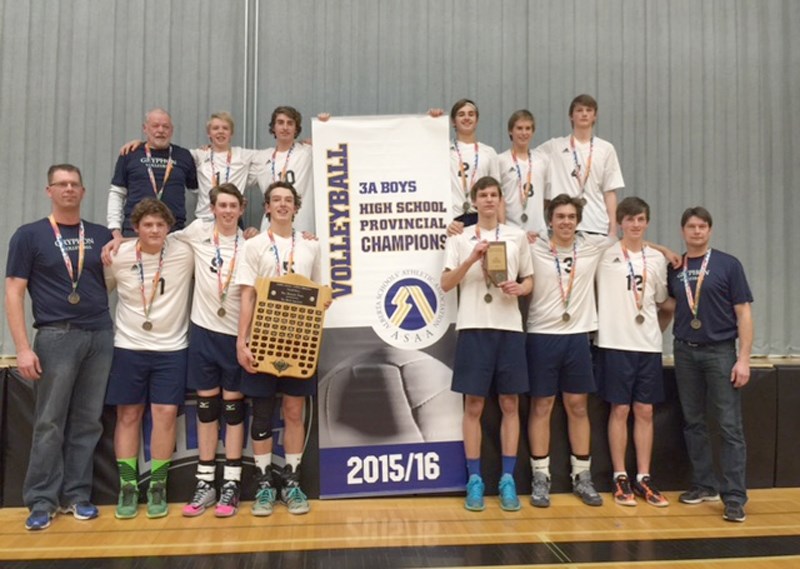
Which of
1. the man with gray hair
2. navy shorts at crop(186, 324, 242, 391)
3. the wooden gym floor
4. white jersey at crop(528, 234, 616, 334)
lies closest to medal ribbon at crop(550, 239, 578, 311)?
white jersey at crop(528, 234, 616, 334)

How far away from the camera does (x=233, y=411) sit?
331 cm

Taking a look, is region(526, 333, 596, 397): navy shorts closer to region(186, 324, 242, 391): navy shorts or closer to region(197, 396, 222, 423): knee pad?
region(186, 324, 242, 391): navy shorts

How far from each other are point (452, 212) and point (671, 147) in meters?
2.41

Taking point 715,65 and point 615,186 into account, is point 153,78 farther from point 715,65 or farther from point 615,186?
point 715,65

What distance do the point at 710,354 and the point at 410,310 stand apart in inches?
72.1

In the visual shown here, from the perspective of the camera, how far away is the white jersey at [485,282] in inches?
131

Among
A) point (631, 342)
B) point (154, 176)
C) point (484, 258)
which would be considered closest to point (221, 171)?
point (154, 176)

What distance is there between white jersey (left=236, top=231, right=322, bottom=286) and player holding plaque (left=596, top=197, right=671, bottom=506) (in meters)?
1.80

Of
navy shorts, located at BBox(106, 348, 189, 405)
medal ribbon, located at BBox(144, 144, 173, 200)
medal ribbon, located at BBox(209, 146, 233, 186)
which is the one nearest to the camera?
navy shorts, located at BBox(106, 348, 189, 405)

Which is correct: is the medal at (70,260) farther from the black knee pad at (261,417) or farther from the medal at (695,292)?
the medal at (695,292)

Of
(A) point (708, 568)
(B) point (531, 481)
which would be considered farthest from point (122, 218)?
(A) point (708, 568)

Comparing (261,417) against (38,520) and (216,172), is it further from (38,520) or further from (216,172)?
(216,172)

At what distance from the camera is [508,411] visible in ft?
11.2

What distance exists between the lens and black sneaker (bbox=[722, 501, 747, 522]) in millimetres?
3227
